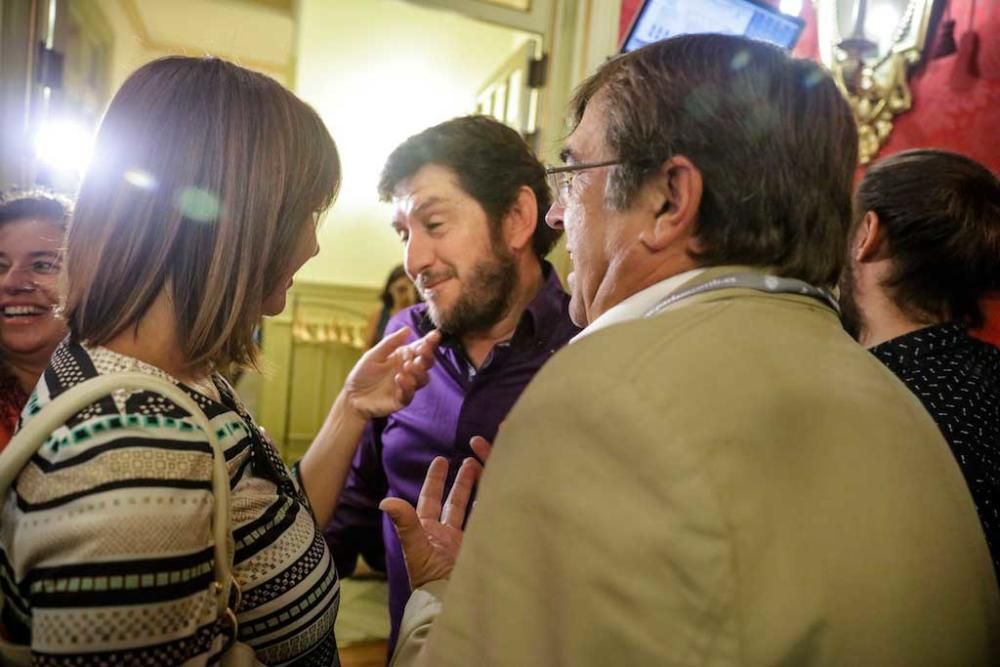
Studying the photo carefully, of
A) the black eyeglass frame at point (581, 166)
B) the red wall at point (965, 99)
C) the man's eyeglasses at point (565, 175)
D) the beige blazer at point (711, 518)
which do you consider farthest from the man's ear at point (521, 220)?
the beige blazer at point (711, 518)

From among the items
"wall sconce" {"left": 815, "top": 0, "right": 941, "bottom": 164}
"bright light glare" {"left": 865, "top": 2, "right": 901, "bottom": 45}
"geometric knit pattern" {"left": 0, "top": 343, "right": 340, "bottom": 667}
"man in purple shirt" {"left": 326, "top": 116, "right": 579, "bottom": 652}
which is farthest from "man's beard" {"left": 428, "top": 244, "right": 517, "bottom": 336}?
"bright light glare" {"left": 865, "top": 2, "right": 901, "bottom": 45}

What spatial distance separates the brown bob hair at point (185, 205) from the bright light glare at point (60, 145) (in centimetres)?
157

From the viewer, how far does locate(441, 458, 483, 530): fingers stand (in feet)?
3.56

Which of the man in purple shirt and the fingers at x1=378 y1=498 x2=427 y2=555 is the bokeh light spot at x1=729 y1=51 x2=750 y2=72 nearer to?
the fingers at x1=378 y1=498 x2=427 y2=555

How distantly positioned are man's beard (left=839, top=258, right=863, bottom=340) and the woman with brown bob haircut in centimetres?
107

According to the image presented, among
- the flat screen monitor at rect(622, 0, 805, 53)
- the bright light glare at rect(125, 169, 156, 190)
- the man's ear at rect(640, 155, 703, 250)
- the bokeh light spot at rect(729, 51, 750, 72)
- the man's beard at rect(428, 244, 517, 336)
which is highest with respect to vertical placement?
the flat screen monitor at rect(622, 0, 805, 53)

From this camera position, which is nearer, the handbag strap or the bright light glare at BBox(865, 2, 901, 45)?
the handbag strap

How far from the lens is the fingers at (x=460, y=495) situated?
3.56ft

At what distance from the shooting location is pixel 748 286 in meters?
0.65

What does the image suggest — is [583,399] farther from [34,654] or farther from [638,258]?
[34,654]

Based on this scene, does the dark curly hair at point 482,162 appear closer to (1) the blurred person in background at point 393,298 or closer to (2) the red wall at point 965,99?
(2) the red wall at point 965,99

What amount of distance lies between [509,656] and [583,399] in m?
0.22

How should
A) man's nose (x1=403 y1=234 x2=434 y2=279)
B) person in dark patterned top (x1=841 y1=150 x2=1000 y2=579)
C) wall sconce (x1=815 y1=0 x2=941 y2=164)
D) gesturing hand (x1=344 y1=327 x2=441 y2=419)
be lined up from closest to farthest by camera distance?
person in dark patterned top (x1=841 y1=150 x2=1000 y2=579) < gesturing hand (x1=344 y1=327 x2=441 y2=419) < man's nose (x1=403 y1=234 x2=434 y2=279) < wall sconce (x1=815 y1=0 x2=941 y2=164)

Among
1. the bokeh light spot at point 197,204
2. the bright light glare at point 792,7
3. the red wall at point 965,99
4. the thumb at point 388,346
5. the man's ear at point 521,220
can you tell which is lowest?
the thumb at point 388,346
